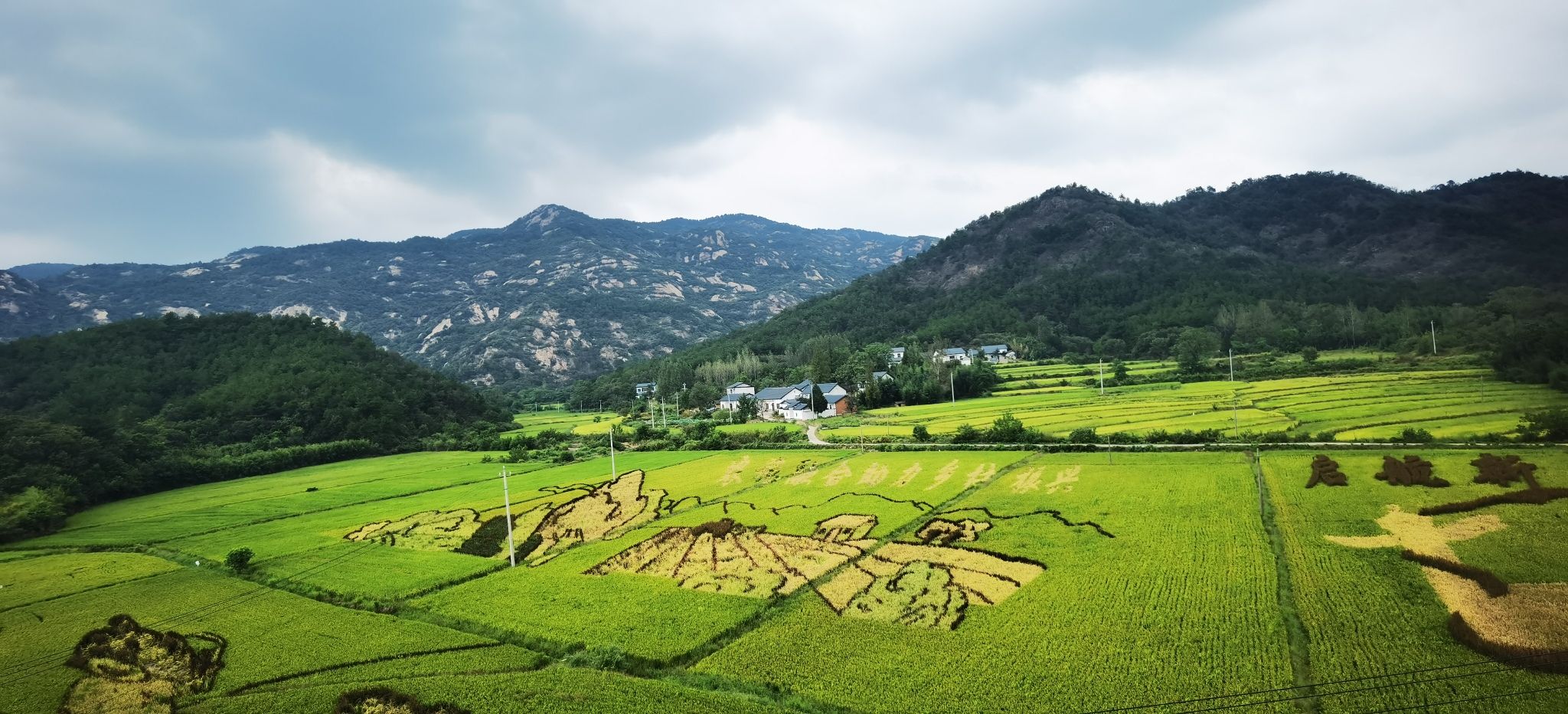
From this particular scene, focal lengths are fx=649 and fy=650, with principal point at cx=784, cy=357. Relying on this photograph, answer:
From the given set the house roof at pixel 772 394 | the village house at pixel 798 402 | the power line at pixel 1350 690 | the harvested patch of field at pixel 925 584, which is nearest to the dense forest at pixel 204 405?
the village house at pixel 798 402

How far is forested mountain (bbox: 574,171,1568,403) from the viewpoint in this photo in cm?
7619

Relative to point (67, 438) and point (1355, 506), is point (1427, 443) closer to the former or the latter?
point (1355, 506)

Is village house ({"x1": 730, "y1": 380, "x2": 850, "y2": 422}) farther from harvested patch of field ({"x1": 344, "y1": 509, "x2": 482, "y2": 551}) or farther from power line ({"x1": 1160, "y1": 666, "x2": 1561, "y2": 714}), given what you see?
power line ({"x1": 1160, "y1": 666, "x2": 1561, "y2": 714})

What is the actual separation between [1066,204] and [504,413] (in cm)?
15068

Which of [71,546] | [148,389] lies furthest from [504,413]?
[71,546]

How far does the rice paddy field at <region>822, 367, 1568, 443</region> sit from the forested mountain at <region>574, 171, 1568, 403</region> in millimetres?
4905

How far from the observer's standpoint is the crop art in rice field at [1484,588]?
13258 millimetres

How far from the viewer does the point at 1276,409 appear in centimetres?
4712

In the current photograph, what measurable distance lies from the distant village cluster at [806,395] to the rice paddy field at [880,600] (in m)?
44.6

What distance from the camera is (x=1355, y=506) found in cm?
2475

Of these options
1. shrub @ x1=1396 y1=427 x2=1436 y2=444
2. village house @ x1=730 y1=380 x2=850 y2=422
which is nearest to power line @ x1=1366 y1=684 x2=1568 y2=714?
shrub @ x1=1396 y1=427 x2=1436 y2=444

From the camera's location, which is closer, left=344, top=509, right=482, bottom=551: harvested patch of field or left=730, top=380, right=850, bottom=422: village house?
left=344, top=509, right=482, bottom=551: harvested patch of field

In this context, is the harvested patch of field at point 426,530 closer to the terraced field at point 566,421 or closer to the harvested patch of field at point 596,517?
the harvested patch of field at point 596,517

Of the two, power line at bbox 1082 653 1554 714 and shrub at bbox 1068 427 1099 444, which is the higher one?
shrub at bbox 1068 427 1099 444
